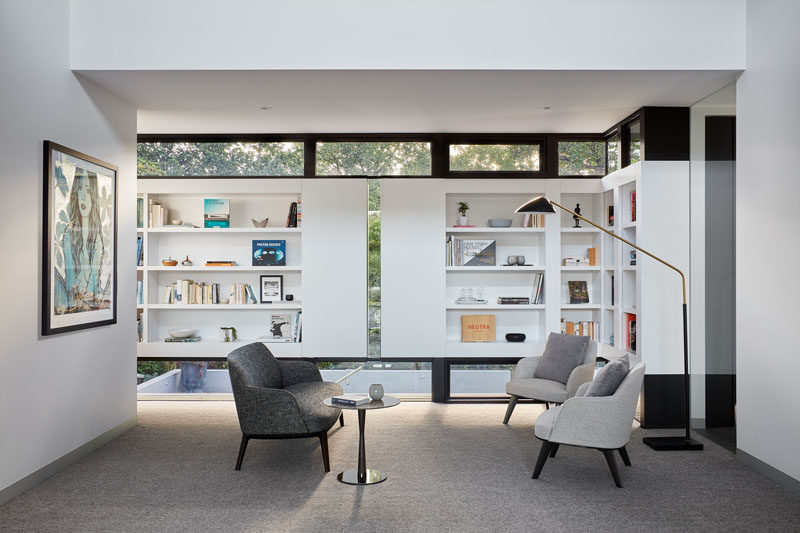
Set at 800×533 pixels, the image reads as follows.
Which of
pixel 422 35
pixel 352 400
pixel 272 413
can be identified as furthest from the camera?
pixel 422 35

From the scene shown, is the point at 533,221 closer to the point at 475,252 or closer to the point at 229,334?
the point at 475,252

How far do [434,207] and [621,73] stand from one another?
8.70 ft

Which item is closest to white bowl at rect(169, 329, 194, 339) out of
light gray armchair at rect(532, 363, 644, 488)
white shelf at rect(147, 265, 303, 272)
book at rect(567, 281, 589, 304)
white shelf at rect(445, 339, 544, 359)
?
white shelf at rect(147, 265, 303, 272)

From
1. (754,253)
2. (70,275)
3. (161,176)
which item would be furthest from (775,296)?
(161,176)

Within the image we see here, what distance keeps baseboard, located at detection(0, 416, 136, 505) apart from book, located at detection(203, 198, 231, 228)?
91.7 inches

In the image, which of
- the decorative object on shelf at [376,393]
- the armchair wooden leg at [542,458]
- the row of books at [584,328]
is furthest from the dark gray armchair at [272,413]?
the row of books at [584,328]

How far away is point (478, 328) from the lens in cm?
724

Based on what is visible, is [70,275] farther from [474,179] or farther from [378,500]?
[474,179]

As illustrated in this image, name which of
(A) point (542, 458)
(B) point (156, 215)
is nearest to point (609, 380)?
(A) point (542, 458)

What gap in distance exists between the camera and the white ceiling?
194 inches

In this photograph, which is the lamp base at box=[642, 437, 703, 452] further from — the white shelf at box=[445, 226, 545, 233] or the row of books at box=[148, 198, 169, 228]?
the row of books at box=[148, 198, 169, 228]

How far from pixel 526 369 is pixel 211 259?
12.3 ft

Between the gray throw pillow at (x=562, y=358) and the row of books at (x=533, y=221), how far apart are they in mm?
1580

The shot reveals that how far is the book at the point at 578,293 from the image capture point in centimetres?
730
